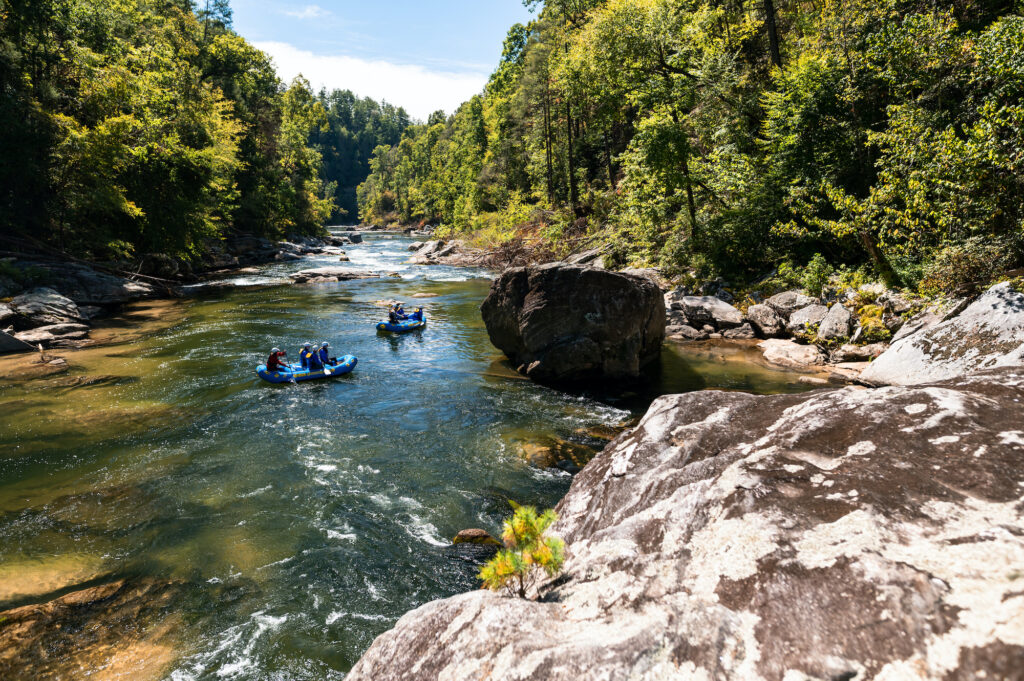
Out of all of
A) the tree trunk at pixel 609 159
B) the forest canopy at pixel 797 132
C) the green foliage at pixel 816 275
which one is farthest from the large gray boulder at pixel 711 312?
the tree trunk at pixel 609 159

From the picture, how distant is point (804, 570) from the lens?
7.50 ft

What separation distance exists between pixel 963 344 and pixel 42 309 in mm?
25706

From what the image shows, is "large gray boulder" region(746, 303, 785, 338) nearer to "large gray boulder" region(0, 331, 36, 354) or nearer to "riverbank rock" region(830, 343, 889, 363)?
"riverbank rock" region(830, 343, 889, 363)

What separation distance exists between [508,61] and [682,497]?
6409 cm

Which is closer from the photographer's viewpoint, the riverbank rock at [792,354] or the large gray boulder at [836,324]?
the riverbank rock at [792,354]

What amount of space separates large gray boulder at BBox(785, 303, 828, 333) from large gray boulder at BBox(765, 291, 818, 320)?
33 centimetres

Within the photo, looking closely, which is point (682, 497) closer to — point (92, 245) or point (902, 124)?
point (902, 124)

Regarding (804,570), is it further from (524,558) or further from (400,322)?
(400,322)

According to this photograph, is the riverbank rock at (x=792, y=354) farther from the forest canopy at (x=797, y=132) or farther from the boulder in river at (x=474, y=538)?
the boulder in river at (x=474, y=538)

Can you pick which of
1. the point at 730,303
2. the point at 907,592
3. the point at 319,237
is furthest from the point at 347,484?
→ the point at 319,237

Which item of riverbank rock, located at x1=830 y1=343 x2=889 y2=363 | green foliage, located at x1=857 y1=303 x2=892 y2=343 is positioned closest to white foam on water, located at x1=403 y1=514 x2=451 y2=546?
riverbank rock, located at x1=830 y1=343 x2=889 y2=363

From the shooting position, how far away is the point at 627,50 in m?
24.1

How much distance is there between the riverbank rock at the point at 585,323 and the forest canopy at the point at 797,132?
270 inches

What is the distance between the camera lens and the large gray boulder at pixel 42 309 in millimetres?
16359
